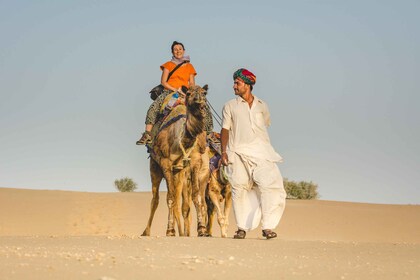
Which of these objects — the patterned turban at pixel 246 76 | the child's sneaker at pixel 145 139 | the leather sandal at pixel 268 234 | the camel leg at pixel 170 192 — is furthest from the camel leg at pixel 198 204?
Result: the patterned turban at pixel 246 76

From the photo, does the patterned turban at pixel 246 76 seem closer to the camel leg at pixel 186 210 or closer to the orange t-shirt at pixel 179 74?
the camel leg at pixel 186 210

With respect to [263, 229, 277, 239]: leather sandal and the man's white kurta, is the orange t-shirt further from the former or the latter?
[263, 229, 277, 239]: leather sandal

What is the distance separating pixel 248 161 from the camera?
16.3m

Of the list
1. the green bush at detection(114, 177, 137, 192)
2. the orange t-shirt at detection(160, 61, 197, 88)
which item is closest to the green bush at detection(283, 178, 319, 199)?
the green bush at detection(114, 177, 137, 192)

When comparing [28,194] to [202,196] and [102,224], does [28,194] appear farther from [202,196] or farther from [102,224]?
[202,196]

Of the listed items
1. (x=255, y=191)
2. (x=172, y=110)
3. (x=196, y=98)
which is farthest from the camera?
(x=172, y=110)

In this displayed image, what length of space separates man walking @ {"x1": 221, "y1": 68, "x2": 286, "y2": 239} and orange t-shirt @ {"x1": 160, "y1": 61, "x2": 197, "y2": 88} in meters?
3.82

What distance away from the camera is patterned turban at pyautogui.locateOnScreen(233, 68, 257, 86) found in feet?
53.7

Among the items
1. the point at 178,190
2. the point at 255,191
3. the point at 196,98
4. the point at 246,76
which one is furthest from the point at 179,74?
the point at 255,191

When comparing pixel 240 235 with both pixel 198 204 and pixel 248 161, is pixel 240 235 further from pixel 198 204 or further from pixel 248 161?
pixel 198 204

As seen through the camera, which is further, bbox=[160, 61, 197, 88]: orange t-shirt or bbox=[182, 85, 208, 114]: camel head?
bbox=[160, 61, 197, 88]: orange t-shirt

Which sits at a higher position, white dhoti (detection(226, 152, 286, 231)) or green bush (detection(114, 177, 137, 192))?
green bush (detection(114, 177, 137, 192))

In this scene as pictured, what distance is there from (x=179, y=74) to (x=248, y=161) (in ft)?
14.0

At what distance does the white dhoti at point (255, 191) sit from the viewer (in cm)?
1614
